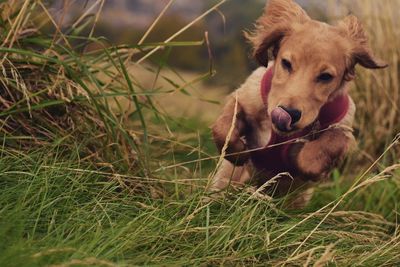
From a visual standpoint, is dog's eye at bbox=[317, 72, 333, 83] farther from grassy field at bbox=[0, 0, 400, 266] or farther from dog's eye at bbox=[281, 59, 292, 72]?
grassy field at bbox=[0, 0, 400, 266]

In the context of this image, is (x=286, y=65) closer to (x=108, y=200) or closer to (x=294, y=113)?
(x=294, y=113)

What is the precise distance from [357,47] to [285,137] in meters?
0.48

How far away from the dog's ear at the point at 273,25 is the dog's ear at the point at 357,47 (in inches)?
7.2

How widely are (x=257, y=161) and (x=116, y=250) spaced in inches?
47.7

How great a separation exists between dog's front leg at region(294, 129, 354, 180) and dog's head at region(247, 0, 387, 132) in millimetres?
174

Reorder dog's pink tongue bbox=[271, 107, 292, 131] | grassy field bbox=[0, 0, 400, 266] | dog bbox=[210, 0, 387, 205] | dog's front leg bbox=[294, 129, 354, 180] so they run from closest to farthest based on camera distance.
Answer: grassy field bbox=[0, 0, 400, 266]
dog's pink tongue bbox=[271, 107, 292, 131]
dog bbox=[210, 0, 387, 205]
dog's front leg bbox=[294, 129, 354, 180]

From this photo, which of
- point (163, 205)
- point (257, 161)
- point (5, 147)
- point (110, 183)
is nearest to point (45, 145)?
point (5, 147)

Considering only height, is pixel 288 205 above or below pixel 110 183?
below

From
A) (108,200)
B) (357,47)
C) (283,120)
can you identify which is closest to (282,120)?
(283,120)

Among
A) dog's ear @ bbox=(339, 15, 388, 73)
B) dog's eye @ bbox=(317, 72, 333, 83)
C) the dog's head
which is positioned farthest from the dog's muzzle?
dog's ear @ bbox=(339, 15, 388, 73)

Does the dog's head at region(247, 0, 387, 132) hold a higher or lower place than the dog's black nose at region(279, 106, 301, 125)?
higher

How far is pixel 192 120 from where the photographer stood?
18.2 ft

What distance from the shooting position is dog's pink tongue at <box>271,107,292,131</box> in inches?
114

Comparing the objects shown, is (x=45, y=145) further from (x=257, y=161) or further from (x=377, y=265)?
(x=377, y=265)
